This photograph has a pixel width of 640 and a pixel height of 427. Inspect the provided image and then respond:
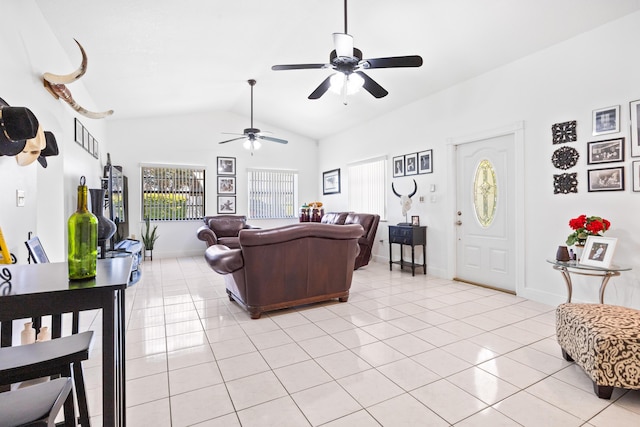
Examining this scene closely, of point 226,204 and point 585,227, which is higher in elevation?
point 226,204

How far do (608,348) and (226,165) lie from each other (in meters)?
7.32

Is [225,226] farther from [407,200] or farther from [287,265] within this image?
[287,265]

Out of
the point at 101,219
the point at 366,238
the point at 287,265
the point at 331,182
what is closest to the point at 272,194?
the point at 331,182

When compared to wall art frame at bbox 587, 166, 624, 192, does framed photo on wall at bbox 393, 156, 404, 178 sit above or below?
above

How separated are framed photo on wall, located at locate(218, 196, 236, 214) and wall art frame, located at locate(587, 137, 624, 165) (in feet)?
21.7

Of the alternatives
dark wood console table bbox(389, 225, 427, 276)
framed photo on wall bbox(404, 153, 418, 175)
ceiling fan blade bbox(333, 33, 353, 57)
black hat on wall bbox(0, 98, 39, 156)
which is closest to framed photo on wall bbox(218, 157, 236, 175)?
framed photo on wall bbox(404, 153, 418, 175)

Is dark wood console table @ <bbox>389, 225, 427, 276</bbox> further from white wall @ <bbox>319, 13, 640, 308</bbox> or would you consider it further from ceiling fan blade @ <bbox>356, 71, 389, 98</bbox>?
ceiling fan blade @ <bbox>356, 71, 389, 98</bbox>

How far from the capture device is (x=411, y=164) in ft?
18.6

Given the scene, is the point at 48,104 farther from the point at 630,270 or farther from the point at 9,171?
the point at 630,270

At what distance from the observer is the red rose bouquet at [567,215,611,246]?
3.05m

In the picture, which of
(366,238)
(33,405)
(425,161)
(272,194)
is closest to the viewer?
(33,405)

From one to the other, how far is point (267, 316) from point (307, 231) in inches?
38.7

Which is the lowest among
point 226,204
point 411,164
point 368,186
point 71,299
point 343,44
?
point 71,299

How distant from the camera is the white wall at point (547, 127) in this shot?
3.07 m
